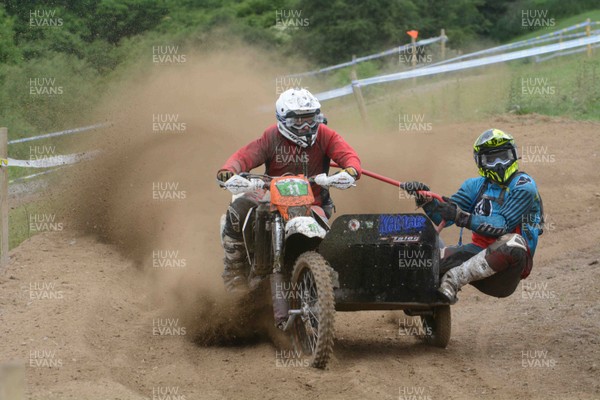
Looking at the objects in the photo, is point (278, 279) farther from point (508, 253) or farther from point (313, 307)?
point (508, 253)

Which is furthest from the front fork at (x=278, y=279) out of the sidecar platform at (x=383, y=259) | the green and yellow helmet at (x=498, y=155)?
the green and yellow helmet at (x=498, y=155)

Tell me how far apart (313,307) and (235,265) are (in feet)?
4.23

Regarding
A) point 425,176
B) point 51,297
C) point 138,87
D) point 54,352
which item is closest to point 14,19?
point 138,87

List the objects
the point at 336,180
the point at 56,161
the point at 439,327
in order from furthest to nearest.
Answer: the point at 56,161
the point at 439,327
the point at 336,180

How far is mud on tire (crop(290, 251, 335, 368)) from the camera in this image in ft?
24.1

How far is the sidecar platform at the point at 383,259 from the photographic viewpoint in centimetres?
781

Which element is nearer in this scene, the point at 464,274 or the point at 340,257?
the point at 340,257

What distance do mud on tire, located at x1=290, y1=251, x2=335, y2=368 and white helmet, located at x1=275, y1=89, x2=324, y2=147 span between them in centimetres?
132

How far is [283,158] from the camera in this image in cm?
881

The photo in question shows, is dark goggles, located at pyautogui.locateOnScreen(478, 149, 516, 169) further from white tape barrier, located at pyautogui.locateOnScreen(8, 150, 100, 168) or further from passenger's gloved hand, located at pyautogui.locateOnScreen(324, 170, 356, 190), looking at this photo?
white tape barrier, located at pyautogui.locateOnScreen(8, 150, 100, 168)

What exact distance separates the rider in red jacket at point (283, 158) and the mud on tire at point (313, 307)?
942 millimetres

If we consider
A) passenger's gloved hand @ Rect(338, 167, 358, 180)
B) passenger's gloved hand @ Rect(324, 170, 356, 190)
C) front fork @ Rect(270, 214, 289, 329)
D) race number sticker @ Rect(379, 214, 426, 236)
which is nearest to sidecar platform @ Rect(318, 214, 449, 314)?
race number sticker @ Rect(379, 214, 426, 236)

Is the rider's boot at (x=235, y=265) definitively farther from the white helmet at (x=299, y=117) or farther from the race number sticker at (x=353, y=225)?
the race number sticker at (x=353, y=225)

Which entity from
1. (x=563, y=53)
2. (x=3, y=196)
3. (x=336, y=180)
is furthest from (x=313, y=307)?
(x=563, y=53)
